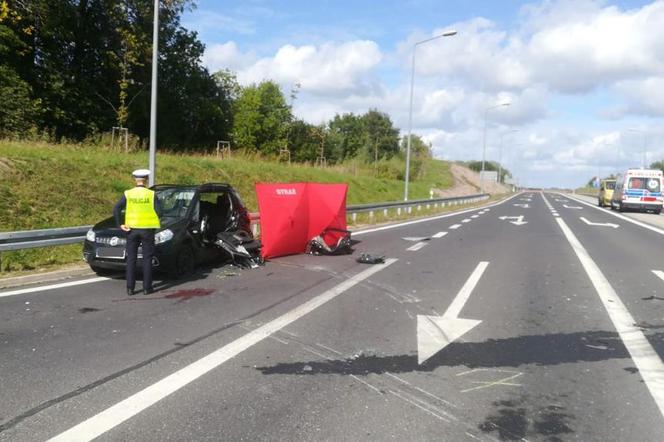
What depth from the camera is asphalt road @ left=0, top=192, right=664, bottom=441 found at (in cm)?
365

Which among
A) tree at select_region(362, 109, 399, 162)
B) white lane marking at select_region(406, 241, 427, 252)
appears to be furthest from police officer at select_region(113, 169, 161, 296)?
tree at select_region(362, 109, 399, 162)

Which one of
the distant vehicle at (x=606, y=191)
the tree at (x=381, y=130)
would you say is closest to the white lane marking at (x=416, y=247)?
the distant vehicle at (x=606, y=191)

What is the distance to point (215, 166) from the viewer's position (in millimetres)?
24828

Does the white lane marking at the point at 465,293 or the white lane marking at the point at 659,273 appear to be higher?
the white lane marking at the point at 659,273

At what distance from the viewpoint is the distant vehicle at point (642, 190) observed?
34656mm

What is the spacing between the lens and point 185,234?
8945 mm

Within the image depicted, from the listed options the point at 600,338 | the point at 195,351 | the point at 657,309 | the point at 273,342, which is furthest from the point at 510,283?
the point at 195,351

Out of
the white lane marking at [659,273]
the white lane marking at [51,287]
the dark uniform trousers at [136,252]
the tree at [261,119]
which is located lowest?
the white lane marking at [51,287]

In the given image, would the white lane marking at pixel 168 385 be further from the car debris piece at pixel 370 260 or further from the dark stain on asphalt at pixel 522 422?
the car debris piece at pixel 370 260

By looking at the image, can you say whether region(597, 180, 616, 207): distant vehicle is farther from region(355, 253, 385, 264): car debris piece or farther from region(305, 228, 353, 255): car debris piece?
region(355, 253, 385, 264): car debris piece

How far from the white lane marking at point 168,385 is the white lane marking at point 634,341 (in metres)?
3.47

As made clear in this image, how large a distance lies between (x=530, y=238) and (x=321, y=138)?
4376cm

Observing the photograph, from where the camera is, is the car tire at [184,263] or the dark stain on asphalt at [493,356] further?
the car tire at [184,263]

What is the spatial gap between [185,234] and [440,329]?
462 centimetres
